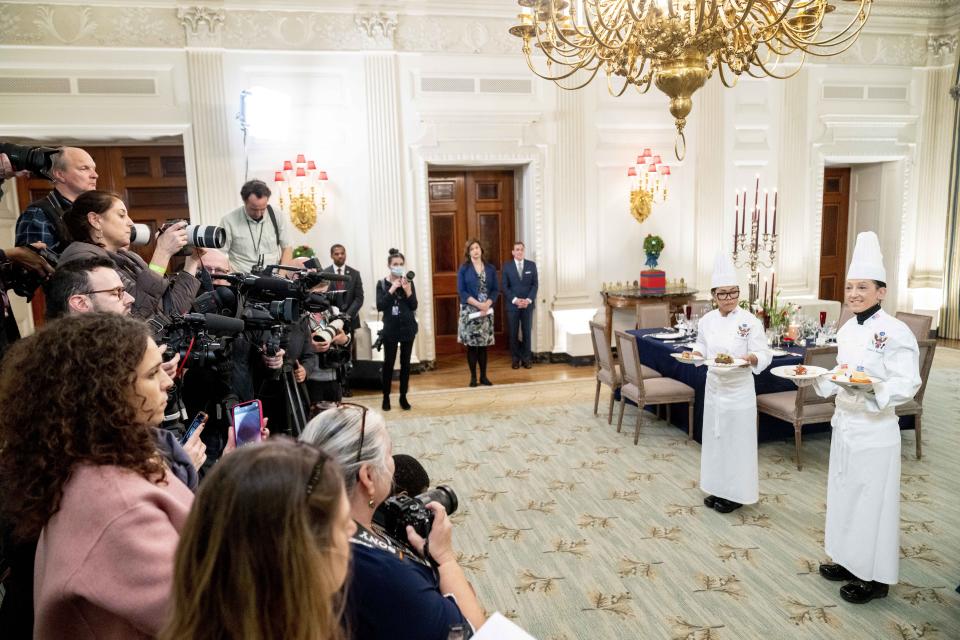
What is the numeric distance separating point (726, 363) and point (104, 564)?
2916 millimetres

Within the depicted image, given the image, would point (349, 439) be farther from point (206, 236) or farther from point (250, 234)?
point (250, 234)

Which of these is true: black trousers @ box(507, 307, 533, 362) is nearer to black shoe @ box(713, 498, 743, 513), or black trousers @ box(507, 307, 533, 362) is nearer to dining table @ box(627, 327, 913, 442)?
dining table @ box(627, 327, 913, 442)

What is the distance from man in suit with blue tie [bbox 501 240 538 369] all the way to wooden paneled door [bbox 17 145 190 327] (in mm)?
3451

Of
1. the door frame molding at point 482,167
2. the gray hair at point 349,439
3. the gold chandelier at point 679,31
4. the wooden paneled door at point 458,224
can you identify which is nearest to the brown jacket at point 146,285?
the gray hair at point 349,439

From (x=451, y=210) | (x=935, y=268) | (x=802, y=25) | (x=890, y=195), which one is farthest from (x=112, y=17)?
(x=935, y=268)

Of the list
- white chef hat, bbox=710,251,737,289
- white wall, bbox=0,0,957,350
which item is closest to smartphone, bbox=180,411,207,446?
white chef hat, bbox=710,251,737,289

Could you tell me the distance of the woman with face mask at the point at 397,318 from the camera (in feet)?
17.2

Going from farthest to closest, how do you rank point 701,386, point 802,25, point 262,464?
point 701,386 → point 802,25 → point 262,464

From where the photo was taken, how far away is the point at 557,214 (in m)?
6.89

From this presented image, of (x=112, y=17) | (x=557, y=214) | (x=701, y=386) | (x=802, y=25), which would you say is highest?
(x=112, y=17)

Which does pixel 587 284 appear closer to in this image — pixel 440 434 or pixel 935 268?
pixel 440 434

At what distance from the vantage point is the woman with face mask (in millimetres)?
5230

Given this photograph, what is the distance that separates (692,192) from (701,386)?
140 inches

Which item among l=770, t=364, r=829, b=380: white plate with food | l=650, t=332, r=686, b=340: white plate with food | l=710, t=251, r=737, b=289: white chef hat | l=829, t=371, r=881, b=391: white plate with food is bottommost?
l=650, t=332, r=686, b=340: white plate with food
